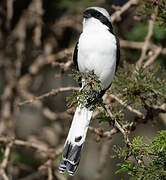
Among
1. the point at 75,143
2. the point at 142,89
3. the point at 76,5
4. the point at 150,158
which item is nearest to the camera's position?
the point at 150,158

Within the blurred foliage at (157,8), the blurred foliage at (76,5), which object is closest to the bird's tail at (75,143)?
the blurred foliage at (157,8)

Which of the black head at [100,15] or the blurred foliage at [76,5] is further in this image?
the blurred foliage at [76,5]

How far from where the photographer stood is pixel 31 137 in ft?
13.7

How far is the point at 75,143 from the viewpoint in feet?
7.63

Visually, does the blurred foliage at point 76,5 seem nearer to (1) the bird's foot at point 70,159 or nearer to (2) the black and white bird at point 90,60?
(2) the black and white bird at point 90,60

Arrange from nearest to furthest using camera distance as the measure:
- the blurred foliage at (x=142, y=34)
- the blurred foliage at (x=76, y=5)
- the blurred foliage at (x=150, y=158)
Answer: the blurred foliage at (x=150, y=158) < the blurred foliage at (x=142, y=34) < the blurred foliage at (x=76, y=5)

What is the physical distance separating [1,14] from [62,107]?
5.58 ft

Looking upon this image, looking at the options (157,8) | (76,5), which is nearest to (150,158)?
(157,8)

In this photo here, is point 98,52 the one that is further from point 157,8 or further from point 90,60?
point 157,8

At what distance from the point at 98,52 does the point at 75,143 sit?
1.95 feet

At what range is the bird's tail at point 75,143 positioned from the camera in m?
2.20

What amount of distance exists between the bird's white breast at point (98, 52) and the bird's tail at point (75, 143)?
0.95 ft

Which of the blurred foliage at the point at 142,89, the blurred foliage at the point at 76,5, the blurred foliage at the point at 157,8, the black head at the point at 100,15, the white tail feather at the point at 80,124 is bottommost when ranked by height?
the white tail feather at the point at 80,124

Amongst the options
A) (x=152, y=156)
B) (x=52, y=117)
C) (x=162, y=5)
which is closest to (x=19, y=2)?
(x=52, y=117)
